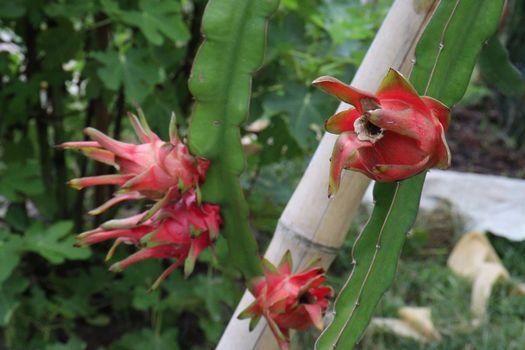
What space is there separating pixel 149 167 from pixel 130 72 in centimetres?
75

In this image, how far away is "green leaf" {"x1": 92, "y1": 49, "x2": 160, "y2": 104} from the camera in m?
1.14

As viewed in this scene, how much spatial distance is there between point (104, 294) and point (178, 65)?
569mm

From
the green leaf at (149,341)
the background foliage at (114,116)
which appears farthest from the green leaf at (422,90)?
the green leaf at (149,341)

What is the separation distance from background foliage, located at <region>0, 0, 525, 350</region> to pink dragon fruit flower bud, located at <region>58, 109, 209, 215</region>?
0.65m

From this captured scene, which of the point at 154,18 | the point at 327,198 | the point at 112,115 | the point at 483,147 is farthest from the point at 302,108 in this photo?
the point at 483,147

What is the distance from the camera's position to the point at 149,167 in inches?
17.8

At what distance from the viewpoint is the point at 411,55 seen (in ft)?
1.59

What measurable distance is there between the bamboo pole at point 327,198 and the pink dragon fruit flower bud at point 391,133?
120 millimetres

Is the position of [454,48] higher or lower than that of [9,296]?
higher

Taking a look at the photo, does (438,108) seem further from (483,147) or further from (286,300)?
(483,147)

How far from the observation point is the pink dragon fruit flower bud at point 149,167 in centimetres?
45

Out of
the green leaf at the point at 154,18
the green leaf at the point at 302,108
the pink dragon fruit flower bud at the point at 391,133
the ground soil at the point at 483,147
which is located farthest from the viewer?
the ground soil at the point at 483,147

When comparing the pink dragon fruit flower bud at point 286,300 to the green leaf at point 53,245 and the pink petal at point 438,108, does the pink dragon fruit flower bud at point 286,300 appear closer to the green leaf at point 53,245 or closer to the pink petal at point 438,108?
the pink petal at point 438,108

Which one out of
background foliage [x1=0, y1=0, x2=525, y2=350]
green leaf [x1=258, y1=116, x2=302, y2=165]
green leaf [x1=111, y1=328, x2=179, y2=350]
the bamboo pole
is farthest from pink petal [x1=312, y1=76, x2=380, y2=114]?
green leaf [x1=111, y1=328, x2=179, y2=350]
